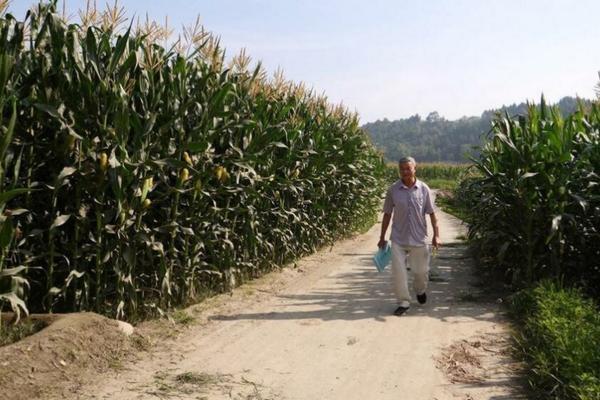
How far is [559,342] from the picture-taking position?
459 cm

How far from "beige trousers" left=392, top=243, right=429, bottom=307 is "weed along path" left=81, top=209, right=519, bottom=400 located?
24 cm

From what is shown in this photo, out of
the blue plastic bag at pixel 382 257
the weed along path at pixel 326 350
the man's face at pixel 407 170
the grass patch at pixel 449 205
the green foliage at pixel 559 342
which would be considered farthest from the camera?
the grass patch at pixel 449 205

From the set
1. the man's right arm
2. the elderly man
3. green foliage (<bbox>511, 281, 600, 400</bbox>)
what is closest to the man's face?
the elderly man

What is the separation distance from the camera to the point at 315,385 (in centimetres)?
438

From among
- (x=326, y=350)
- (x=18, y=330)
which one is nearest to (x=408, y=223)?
(x=326, y=350)

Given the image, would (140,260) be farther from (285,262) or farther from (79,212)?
(285,262)

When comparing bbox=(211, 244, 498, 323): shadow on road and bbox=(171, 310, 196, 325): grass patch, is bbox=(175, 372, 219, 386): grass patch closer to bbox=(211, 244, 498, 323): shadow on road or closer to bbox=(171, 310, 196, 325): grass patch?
bbox=(171, 310, 196, 325): grass patch

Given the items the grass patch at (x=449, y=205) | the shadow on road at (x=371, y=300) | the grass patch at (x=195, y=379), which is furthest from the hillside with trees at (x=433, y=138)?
the grass patch at (x=195, y=379)

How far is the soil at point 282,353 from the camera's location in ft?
13.6

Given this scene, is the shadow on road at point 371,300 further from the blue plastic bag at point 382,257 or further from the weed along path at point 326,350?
the blue plastic bag at point 382,257

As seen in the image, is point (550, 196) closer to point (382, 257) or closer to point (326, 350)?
point (382, 257)

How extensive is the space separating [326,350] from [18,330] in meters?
2.64

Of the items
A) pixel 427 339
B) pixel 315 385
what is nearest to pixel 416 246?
pixel 427 339

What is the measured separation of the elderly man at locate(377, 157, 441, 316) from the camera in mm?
6727
